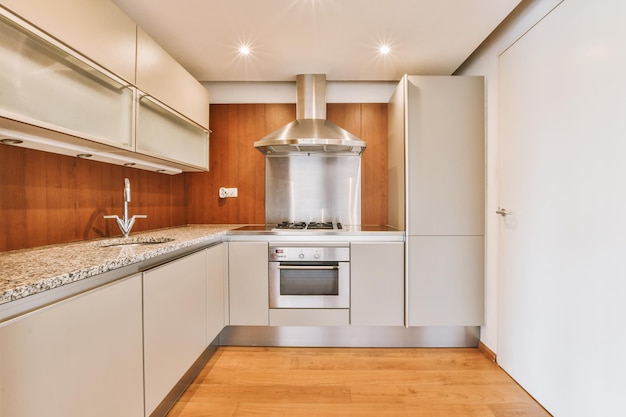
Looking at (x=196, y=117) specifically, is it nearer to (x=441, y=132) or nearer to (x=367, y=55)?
(x=367, y=55)

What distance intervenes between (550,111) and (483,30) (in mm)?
798

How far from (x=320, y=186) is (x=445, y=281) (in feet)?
4.63

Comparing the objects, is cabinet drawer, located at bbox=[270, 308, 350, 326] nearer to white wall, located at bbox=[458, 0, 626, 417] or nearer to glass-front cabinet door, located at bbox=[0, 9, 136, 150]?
white wall, located at bbox=[458, 0, 626, 417]

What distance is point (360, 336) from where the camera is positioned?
2.45m

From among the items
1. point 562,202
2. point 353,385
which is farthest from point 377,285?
point 562,202

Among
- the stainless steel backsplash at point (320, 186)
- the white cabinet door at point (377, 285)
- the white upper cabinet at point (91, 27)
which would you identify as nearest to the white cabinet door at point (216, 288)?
the stainless steel backsplash at point (320, 186)

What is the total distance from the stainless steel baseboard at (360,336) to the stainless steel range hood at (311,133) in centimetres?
151

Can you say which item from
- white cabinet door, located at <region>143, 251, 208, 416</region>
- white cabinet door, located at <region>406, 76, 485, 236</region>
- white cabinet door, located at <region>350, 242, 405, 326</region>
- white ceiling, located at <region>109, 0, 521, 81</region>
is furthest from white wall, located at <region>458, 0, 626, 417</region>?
white cabinet door, located at <region>143, 251, 208, 416</region>

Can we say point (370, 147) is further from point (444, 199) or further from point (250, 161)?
point (250, 161)

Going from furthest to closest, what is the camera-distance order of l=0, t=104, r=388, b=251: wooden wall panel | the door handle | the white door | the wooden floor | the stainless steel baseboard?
the stainless steel baseboard
the door handle
the wooden floor
l=0, t=104, r=388, b=251: wooden wall panel
the white door

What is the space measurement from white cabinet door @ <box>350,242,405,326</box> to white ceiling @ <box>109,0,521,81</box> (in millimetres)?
1504

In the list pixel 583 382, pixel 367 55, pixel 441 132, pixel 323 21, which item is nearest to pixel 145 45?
pixel 323 21

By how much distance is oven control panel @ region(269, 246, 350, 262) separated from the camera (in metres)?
2.38

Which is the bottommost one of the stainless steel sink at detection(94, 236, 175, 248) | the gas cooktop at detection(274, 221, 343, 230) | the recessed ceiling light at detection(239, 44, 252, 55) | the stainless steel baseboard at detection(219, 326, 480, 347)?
the stainless steel baseboard at detection(219, 326, 480, 347)
